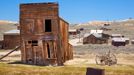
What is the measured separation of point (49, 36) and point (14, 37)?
3424cm

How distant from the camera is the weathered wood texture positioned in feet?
220

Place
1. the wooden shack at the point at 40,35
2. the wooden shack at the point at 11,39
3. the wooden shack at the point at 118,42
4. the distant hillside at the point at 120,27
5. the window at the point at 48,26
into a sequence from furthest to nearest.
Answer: the distant hillside at the point at 120,27 → the wooden shack at the point at 118,42 → the wooden shack at the point at 11,39 → the window at the point at 48,26 → the wooden shack at the point at 40,35

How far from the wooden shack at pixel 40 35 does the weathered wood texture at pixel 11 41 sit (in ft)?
106

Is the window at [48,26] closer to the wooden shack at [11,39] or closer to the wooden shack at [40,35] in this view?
the wooden shack at [40,35]

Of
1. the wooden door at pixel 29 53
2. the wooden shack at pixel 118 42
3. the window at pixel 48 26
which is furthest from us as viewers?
the wooden shack at pixel 118 42

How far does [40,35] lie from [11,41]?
34.3 metres

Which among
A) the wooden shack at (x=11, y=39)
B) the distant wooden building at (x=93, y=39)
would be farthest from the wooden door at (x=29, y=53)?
the distant wooden building at (x=93, y=39)

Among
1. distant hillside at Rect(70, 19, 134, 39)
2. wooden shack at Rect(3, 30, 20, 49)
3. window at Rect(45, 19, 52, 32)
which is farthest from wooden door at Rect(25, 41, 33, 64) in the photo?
distant hillside at Rect(70, 19, 134, 39)

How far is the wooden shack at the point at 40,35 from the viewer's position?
112 ft

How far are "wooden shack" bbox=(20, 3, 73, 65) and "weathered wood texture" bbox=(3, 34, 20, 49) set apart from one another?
32431mm

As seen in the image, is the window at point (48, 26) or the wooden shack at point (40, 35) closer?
the wooden shack at point (40, 35)

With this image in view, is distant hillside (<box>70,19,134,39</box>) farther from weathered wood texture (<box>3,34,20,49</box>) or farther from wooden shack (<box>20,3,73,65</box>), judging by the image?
wooden shack (<box>20,3,73,65</box>)

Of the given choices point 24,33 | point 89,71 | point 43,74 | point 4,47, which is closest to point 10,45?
point 4,47

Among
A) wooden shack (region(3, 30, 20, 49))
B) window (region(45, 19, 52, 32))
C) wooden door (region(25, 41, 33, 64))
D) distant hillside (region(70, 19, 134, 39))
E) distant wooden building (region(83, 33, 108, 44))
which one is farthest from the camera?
distant hillside (region(70, 19, 134, 39))
